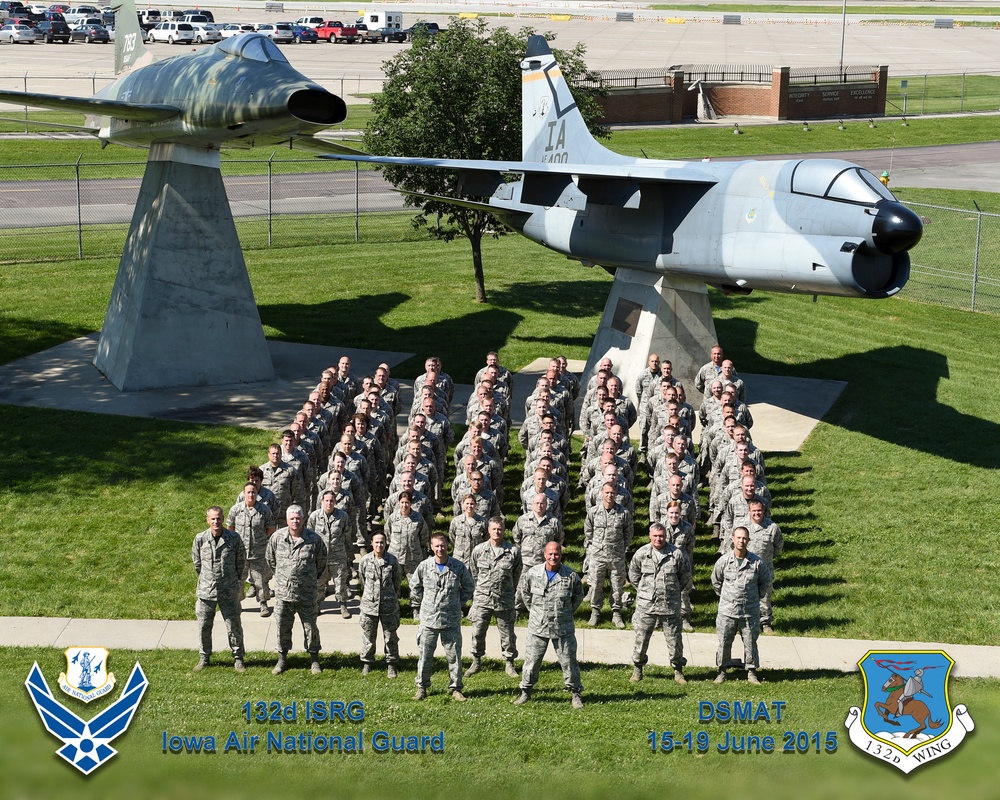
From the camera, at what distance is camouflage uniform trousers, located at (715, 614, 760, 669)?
11461mm

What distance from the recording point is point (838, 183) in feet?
53.1

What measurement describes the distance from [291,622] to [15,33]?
198ft

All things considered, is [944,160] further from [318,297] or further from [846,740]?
[846,740]

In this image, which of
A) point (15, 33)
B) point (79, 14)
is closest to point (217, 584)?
point (15, 33)

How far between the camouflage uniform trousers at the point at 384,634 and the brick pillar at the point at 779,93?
4544 centimetres

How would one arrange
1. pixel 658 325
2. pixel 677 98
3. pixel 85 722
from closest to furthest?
pixel 85 722
pixel 658 325
pixel 677 98

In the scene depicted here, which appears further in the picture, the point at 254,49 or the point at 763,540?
the point at 254,49

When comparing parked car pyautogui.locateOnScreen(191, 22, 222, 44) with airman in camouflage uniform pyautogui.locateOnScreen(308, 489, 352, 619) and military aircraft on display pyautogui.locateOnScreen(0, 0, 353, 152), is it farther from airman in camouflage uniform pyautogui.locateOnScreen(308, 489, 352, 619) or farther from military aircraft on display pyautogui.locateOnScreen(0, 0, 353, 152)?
airman in camouflage uniform pyautogui.locateOnScreen(308, 489, 352, 619)

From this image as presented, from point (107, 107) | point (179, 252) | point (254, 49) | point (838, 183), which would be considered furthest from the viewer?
point (179, 252)

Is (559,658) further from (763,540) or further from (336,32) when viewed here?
(336,32)

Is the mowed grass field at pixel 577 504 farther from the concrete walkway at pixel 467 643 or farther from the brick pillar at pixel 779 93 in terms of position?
the brick pillar at pixel 779 93

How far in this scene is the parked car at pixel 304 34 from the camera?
69.8 meters

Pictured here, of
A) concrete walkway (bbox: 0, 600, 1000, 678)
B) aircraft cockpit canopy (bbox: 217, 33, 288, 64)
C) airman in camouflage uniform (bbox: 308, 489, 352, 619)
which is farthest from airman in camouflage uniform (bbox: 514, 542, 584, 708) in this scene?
aircraft cockpit canopy (bbox: 217, 33, 288, 64)

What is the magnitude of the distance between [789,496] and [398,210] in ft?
74.5
